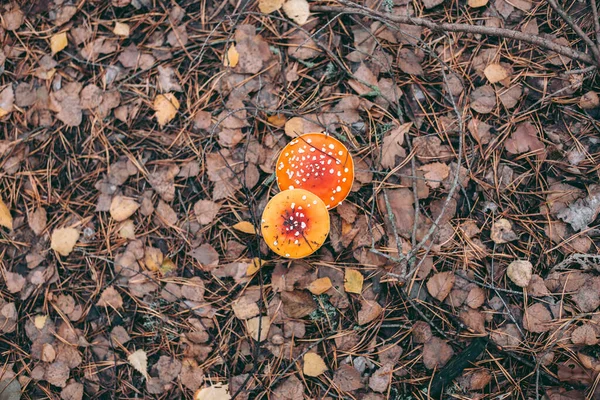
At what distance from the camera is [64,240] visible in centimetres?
308

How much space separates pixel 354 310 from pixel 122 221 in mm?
1740

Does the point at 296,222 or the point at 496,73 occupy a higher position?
the point at 496,73

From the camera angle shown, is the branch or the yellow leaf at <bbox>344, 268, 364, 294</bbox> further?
the yellow leaf at <bbox>344, 268, 364, 294</bbox>

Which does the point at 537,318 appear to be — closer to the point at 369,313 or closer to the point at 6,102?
the point at 369,313

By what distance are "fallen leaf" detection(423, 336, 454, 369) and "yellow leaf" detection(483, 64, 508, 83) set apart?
1788 mm

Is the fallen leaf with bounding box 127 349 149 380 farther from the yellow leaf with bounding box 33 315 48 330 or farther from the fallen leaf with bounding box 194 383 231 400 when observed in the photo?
the yellow leaf with bounding box 33 315 48 330

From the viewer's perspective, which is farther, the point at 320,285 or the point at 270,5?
the point at 270,5

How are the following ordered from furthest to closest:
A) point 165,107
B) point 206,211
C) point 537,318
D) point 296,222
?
point 165,107 → point 206,211 → point 537,318 → point 296,222

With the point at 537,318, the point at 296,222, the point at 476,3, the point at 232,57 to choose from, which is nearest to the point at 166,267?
the point at 296,222

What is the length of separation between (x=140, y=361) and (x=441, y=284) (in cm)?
208

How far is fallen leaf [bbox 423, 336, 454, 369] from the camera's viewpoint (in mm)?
2740

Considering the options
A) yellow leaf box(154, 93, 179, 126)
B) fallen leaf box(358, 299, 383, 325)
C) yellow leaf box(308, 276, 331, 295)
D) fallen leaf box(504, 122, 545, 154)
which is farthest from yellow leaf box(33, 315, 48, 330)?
fallen leaf box(504, 122, 545, 154)

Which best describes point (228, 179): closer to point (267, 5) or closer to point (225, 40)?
point (225, 40)

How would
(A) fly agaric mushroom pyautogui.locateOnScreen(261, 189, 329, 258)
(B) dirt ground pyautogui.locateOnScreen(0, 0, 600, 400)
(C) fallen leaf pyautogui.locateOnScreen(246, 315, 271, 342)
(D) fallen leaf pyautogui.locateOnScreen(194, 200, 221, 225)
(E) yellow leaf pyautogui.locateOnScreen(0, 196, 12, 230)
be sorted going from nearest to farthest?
(A) fly agaric mushroom pyautogui.locateOnScreen(261, 189, 329, 258), (B) dirt ground pyautogui.locateOnScreen(0, 0, 600, 400), (C) fallen leaf pyautogui.locateOnScreen(246, 315, 271, 342), (D) fallen leaf pyautogui.locateOnScreen(194, 200, 221, 225), (E) yellow leaf pyautogui.locateOnScreen(0, 196, 12, 230)
